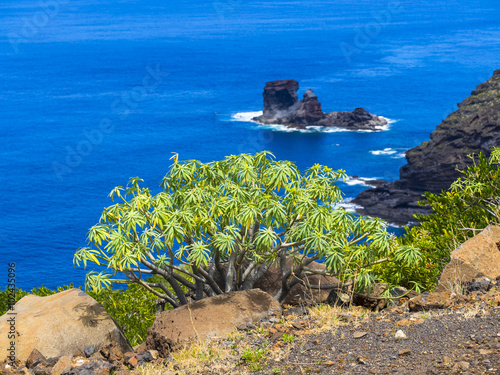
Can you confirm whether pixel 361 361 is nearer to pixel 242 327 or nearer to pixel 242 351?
pixel 242 351

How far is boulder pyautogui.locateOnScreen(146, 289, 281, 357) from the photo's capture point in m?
13.6

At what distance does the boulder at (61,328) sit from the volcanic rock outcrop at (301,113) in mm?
151281

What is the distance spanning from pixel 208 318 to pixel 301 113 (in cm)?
15790

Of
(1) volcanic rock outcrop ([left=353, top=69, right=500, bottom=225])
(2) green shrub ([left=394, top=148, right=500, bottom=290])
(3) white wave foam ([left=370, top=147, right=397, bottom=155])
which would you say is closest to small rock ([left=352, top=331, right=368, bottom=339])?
(2) green shrub ([left=394, top=148, right=500, bottom=290])

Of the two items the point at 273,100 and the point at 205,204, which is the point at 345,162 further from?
the point at 205,204

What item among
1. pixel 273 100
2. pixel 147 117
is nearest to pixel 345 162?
pixel 273 100

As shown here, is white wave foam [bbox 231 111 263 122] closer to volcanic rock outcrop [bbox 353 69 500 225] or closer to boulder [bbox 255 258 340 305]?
volcanic rock outcrop [bbox 353 69 500 225]

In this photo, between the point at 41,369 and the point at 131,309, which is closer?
the point at 41,369

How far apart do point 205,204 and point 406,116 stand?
15986cm

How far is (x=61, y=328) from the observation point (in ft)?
45.9

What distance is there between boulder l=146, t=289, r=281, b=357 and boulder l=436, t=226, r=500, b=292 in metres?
3.91

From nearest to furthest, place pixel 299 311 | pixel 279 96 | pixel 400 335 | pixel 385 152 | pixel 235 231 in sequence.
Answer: pixel 400 335 → pixel 299 311 → pixel 235 231 → pixel 385 152 → pixel 279 96

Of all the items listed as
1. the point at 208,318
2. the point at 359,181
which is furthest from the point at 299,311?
the point at 359,181

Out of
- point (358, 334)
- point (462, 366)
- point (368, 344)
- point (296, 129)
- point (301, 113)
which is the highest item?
point (301, 113)
